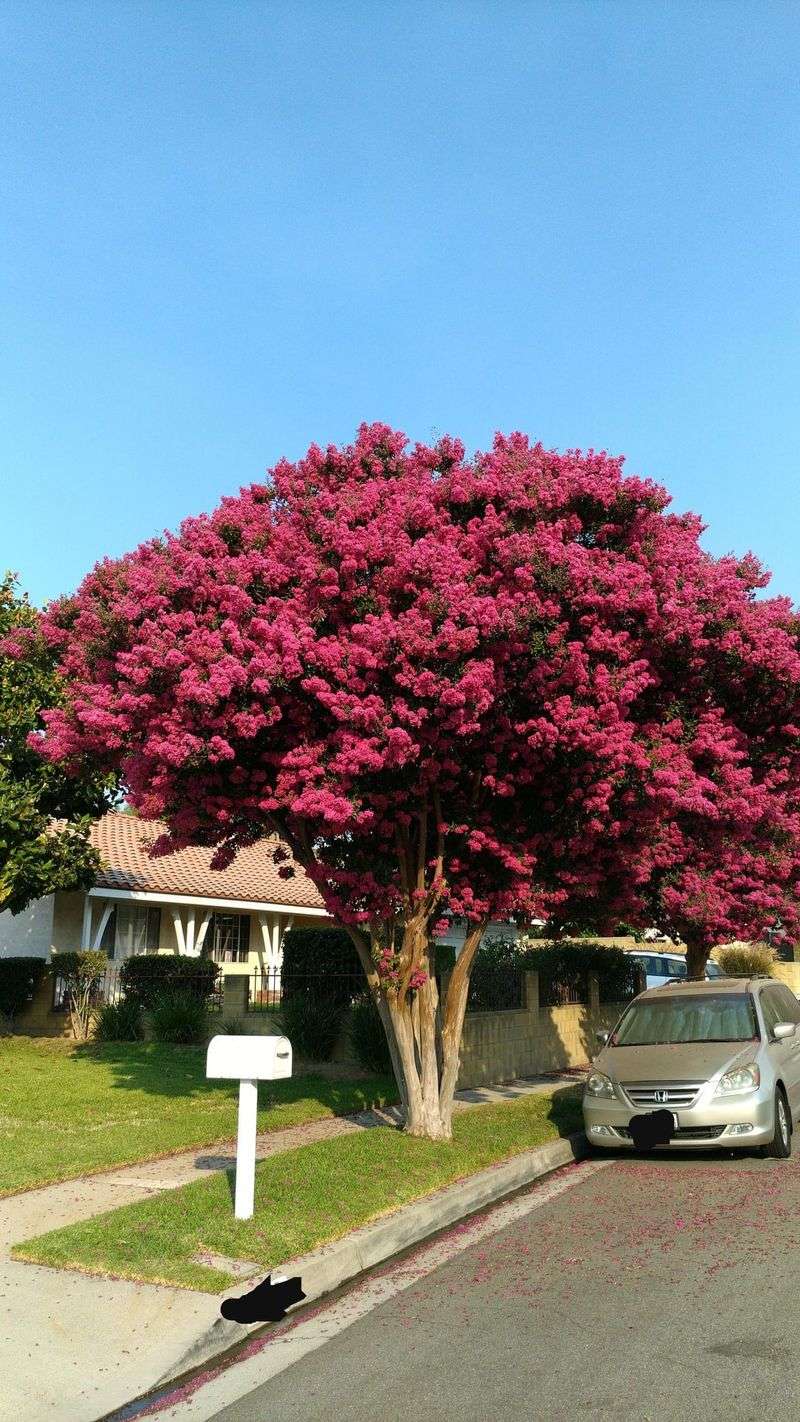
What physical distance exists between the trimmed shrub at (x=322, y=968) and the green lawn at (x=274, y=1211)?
22.0ft

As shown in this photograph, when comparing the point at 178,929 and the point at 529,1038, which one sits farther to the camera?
the point at 178,929

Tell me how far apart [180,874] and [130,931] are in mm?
1724

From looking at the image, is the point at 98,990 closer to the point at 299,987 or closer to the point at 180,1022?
the point at 180,1022

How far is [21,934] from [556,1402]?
20813 mm

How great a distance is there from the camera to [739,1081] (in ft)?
32.6

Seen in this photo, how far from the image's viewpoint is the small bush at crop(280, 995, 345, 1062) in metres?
16.2

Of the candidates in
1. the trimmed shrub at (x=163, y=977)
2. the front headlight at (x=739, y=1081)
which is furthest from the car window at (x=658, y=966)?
the front headlight at (x=739, y=1081)

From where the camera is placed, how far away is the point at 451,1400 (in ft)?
15.5

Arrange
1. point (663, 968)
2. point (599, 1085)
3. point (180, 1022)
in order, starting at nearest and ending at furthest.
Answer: point (599, 1085)
point (180, 1022)
point (663, 968)

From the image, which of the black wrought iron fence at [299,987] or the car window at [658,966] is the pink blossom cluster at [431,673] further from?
the car window at [658,966]

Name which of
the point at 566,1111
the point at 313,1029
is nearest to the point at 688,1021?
the point at 566,1111

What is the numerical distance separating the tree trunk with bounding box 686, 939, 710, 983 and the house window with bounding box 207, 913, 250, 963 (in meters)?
12.0

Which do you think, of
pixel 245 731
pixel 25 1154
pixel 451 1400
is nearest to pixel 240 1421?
pixel 451 1400

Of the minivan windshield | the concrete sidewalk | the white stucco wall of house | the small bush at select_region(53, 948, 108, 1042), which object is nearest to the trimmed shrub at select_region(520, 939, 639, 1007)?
the minivan windshield
